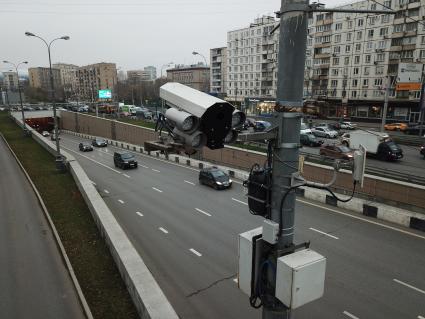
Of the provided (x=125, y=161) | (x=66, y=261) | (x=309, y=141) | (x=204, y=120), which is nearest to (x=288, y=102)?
(x=204, y=120)

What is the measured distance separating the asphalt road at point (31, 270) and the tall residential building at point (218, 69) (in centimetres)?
9001

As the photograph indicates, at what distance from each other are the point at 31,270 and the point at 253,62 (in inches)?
3053

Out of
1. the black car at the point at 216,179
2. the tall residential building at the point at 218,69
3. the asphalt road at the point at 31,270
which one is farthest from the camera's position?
the tall residential building at the point at 218,69

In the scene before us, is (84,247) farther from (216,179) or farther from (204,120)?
(216,179)

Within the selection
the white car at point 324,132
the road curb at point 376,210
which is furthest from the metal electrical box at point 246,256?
the white car at point 324,132

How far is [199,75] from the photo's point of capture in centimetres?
12669

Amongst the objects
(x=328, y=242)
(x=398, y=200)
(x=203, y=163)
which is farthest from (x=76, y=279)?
(x=203, y=163)

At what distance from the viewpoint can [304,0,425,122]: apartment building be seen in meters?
50.8

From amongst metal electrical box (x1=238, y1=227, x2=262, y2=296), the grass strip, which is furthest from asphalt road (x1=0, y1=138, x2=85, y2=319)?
metal electrical box (x1=238, y1=227, x2=262, y2=296)

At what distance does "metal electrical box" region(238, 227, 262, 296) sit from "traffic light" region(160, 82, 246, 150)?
1.16m

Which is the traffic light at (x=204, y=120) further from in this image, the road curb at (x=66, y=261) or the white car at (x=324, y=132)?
the white car at (x=324, y=132)

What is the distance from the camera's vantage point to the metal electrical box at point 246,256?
3.66 meters

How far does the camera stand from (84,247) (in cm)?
1248

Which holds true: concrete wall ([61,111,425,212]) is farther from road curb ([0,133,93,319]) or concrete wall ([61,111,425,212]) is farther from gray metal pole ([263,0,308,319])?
gray metal pole ([263,0,308,319])
